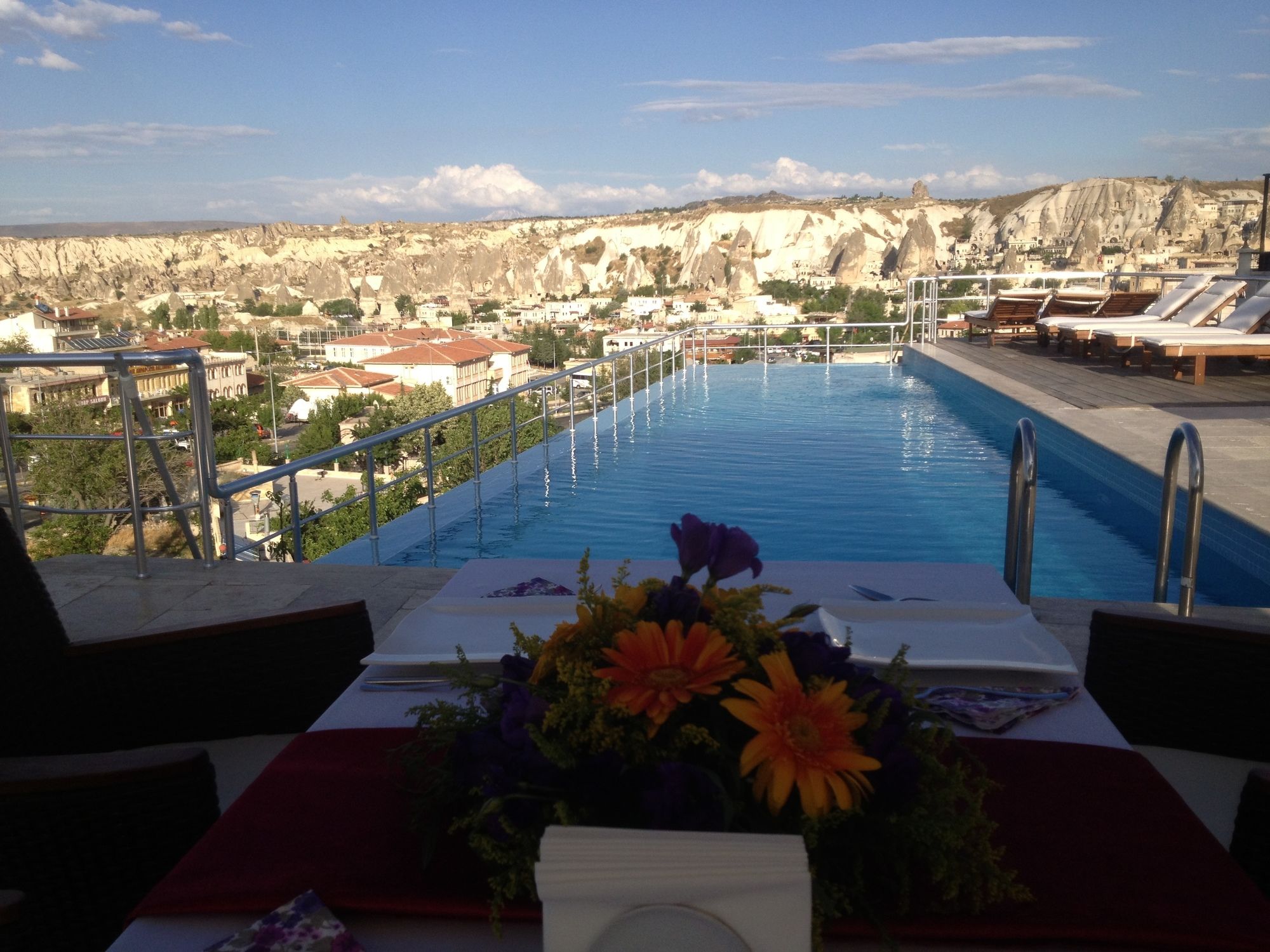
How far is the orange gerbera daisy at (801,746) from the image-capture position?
568 mm

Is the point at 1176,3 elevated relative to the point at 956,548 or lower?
elevated

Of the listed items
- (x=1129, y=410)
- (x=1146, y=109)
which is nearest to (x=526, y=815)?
(x=1129, y=410)

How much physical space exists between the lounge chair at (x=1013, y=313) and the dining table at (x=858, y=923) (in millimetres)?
8994

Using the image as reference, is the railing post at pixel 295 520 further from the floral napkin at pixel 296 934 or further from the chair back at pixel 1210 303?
the chair back at pixel 1210 303

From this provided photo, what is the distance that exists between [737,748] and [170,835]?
719 mm

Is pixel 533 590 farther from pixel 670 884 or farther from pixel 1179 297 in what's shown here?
pixel 1179 297

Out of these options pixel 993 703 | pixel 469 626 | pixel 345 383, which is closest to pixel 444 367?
pixel 345 383

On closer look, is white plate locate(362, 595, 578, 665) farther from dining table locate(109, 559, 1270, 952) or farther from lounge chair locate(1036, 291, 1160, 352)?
lounge chair locate(1036, 291, 1160, 352)

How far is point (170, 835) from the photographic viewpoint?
1.03 meters

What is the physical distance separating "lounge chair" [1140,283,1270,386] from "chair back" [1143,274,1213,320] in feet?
2.16

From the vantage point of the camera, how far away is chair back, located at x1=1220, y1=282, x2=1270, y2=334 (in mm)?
6438

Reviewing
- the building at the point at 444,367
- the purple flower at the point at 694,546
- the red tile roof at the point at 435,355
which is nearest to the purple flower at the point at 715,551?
the purple flower at the point at 694,546

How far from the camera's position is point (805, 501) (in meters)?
4.44

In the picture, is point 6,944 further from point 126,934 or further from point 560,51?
point 560,51
